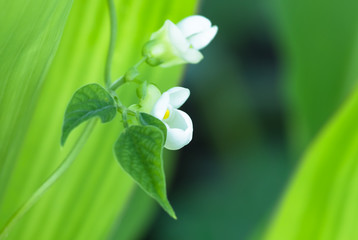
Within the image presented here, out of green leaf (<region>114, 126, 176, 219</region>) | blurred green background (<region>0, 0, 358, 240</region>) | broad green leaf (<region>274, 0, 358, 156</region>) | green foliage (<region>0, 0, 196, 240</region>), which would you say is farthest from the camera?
broad green leaf (<region>274, 0, 358, 156</region>)

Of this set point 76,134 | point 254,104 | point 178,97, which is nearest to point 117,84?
point 178,97

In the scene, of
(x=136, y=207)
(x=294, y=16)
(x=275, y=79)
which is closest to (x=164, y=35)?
(x=136, y=207)

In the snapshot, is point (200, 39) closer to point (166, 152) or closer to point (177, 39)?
point (177, 39)

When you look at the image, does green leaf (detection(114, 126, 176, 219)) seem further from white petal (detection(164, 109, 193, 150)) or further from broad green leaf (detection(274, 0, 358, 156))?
broad green leaf (detection(274, 0, 358, 156))

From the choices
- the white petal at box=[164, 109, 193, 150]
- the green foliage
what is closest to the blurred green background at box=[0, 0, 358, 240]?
the green foliage

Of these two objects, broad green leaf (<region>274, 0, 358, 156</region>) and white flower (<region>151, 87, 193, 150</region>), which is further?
broad green leaf (<region>274, 0, 358, 156</region>)

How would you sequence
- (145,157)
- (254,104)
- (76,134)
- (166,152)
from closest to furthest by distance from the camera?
(145,157) < (76,134) < (166,152) < (254,104)

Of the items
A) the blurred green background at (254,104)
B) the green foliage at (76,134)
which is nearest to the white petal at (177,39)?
the green foliage at (76,134)

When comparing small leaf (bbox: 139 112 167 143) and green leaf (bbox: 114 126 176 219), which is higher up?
small leaf (bbox: 139 112 167 143)
